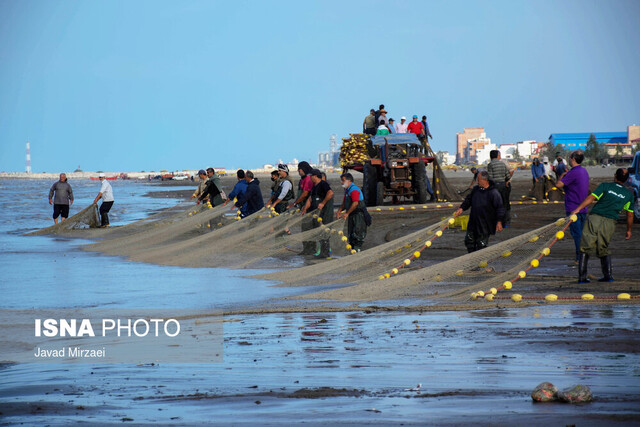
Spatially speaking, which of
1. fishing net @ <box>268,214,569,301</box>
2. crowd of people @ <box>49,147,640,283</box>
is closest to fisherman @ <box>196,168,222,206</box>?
crowd of people @ <box>49,147,640,283</box>

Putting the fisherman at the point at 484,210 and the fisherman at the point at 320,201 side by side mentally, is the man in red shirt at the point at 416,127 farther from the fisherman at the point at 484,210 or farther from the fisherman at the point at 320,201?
the fisherman at the point at 484,210

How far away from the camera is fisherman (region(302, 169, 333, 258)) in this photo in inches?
520

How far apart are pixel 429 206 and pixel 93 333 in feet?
52.2

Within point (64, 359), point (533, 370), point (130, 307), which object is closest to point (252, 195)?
point (130, 307)

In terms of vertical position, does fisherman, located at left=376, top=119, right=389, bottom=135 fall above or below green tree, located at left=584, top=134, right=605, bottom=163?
below

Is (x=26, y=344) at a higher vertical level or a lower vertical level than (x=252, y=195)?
lower

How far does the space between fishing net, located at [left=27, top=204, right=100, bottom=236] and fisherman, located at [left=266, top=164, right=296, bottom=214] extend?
7.51m

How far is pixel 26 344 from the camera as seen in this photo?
22.8 feet

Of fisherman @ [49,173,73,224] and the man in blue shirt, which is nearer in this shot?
the man in blue shirt

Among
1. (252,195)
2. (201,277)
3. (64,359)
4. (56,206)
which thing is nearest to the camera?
(64,359)

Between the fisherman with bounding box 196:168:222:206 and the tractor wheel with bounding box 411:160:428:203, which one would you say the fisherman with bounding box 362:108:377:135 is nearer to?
the tractor wheel with bounding box 411:160:428:203

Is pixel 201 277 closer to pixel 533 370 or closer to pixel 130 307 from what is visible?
pixel 130 307

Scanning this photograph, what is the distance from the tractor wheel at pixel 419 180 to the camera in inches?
910

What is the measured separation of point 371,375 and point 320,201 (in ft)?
27.4
